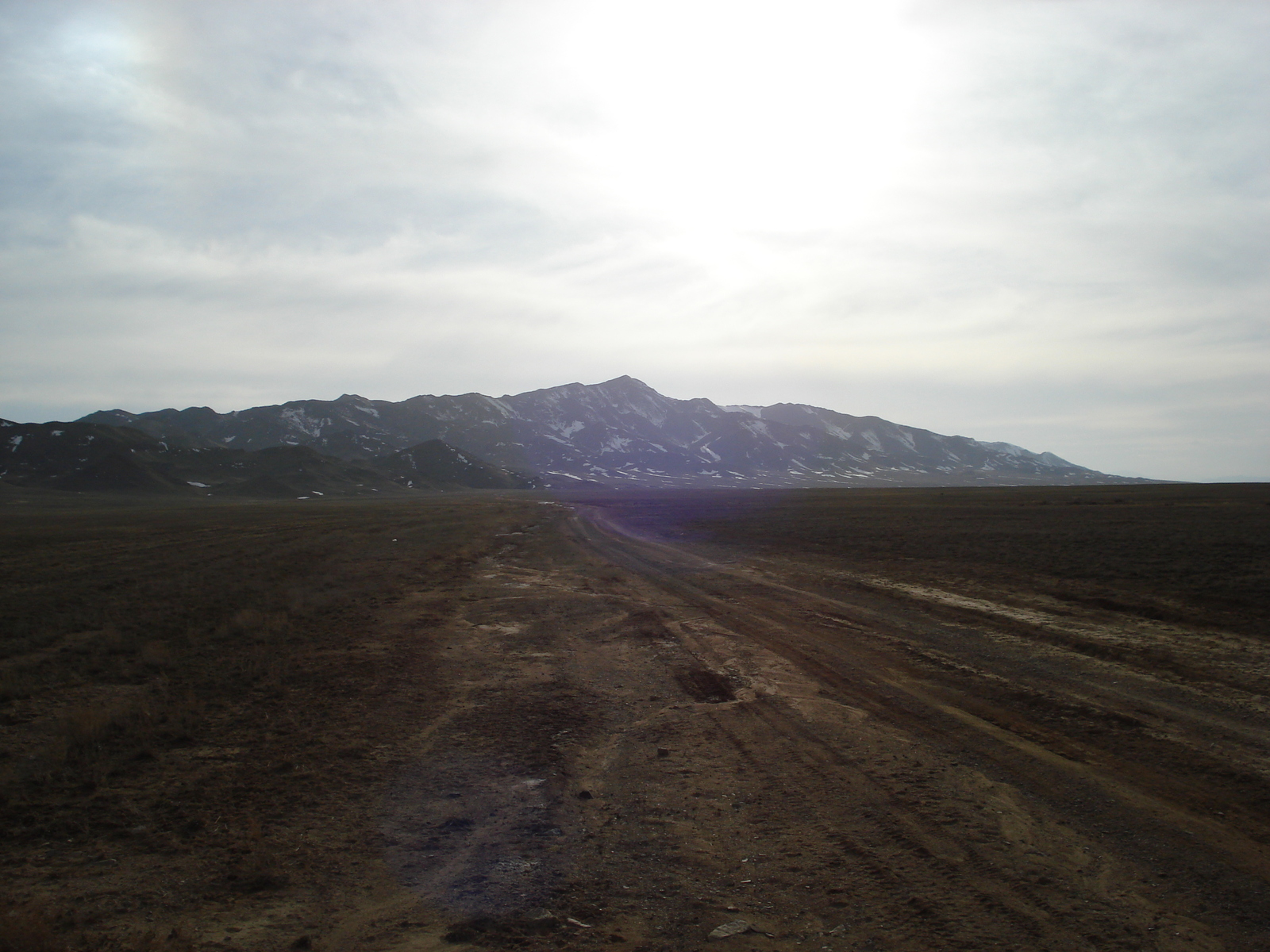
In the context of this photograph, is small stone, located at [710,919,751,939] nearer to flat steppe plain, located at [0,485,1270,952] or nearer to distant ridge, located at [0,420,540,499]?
flat steppe plain, located at [0,485,1270,952]

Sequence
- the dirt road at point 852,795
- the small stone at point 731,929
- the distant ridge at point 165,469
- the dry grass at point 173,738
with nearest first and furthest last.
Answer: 1. the small stone at point 731,929
2. the dirt road at point 852,795
3. the dry grass at point 173,738
4. the distant ridge at point 165,469

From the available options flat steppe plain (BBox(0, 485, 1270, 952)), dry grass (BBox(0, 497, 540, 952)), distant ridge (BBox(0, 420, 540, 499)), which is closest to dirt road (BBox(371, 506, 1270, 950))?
flat steppe plain (BBox(0, 485, 1270, 952))

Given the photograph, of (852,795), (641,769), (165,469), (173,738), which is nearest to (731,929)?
(852,795)

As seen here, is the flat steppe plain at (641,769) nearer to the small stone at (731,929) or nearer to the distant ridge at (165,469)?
the small stone at (731,929)

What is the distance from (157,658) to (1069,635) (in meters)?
17.6

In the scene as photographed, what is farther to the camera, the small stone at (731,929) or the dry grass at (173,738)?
the dry grass at (173,738)

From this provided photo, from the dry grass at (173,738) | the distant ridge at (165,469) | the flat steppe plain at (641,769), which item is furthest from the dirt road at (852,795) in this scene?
the distant ridge at (165,469)

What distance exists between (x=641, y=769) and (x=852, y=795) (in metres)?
2.34

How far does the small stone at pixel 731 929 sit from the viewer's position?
493 cm

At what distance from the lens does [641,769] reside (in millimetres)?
8008

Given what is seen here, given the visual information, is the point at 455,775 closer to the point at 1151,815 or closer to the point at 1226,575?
the point at 1151,815

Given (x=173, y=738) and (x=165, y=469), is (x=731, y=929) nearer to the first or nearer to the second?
(x=173, y=738)

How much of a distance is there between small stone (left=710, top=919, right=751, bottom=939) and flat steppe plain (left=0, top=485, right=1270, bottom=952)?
0.04 meters

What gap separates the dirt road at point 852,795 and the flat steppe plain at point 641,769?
0.04m
